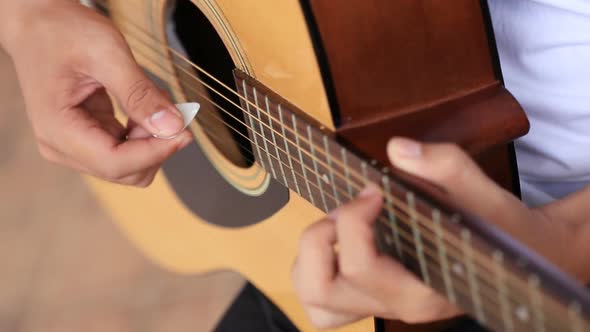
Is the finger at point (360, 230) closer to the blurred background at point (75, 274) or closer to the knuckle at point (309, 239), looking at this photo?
the knuckle at point (309, 239)

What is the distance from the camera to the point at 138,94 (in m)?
0.80

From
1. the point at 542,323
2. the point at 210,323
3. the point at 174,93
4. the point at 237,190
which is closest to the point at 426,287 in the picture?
the point at 542,323

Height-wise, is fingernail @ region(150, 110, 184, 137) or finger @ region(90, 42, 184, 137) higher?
finger @ region(90, 42, 184, 137)

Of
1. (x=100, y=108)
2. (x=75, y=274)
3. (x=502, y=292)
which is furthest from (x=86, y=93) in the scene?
(x=75, y=274)

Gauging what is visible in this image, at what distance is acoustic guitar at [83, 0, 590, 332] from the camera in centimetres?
53

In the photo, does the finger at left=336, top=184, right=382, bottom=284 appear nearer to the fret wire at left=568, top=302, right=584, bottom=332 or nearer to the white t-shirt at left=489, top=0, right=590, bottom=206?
the fret wire at left=568, top=302, right=584, bottom=332

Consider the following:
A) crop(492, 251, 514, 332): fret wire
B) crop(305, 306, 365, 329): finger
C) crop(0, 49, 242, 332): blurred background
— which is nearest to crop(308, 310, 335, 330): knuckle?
crop(305, 306, 365, 329): finger

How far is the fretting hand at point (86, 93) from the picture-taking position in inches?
31.7

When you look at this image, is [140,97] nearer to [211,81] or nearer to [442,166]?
[211,81]

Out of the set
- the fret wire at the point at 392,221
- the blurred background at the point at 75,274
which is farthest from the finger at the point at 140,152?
the blurred background at the point at 75,274

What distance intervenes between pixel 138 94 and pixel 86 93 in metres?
0.13

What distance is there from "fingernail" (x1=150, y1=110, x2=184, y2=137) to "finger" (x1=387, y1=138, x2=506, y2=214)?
0.84 ft

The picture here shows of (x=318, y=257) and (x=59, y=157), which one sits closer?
(x=318, y=257)

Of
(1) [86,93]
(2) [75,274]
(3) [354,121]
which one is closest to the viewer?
(3) [354,121]
